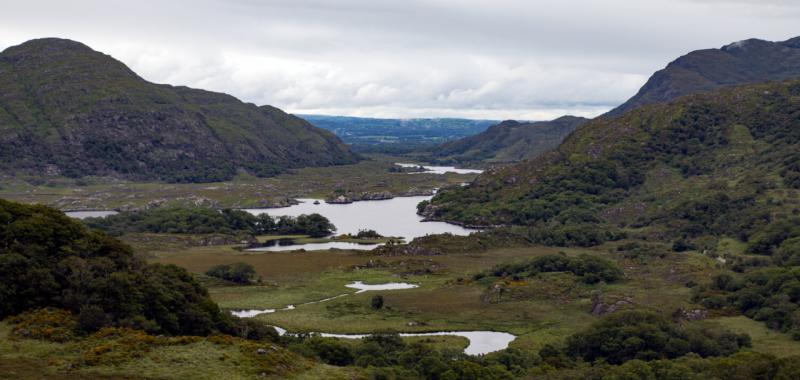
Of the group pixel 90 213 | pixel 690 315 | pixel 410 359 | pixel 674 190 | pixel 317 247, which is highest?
pixel 674 190

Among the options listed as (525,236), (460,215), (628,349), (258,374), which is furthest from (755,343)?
(460,215)

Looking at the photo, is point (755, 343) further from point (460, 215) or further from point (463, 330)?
point (460, 215)

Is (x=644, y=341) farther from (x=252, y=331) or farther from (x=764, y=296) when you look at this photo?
(x=252, y=331)

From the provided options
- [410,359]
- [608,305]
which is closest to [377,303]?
[608,305]

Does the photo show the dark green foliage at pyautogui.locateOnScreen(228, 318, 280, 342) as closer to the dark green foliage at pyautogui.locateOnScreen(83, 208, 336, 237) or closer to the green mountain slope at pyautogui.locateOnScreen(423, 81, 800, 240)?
the green mountain slope at pyautogui.locateOnScreen(423, 81, 800, 240)

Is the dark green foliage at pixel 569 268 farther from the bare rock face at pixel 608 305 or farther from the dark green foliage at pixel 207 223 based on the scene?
the dark green foliage at pixel 207 223

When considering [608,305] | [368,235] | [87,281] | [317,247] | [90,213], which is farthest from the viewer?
[90,213]

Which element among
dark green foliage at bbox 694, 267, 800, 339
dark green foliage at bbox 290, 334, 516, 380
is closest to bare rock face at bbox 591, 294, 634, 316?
dark green foliage at bbox 694, 267, 800, 339

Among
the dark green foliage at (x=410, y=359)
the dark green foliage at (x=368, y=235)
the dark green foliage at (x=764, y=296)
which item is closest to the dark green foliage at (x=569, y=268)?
the dark green foliage at (x=764, y=296)
